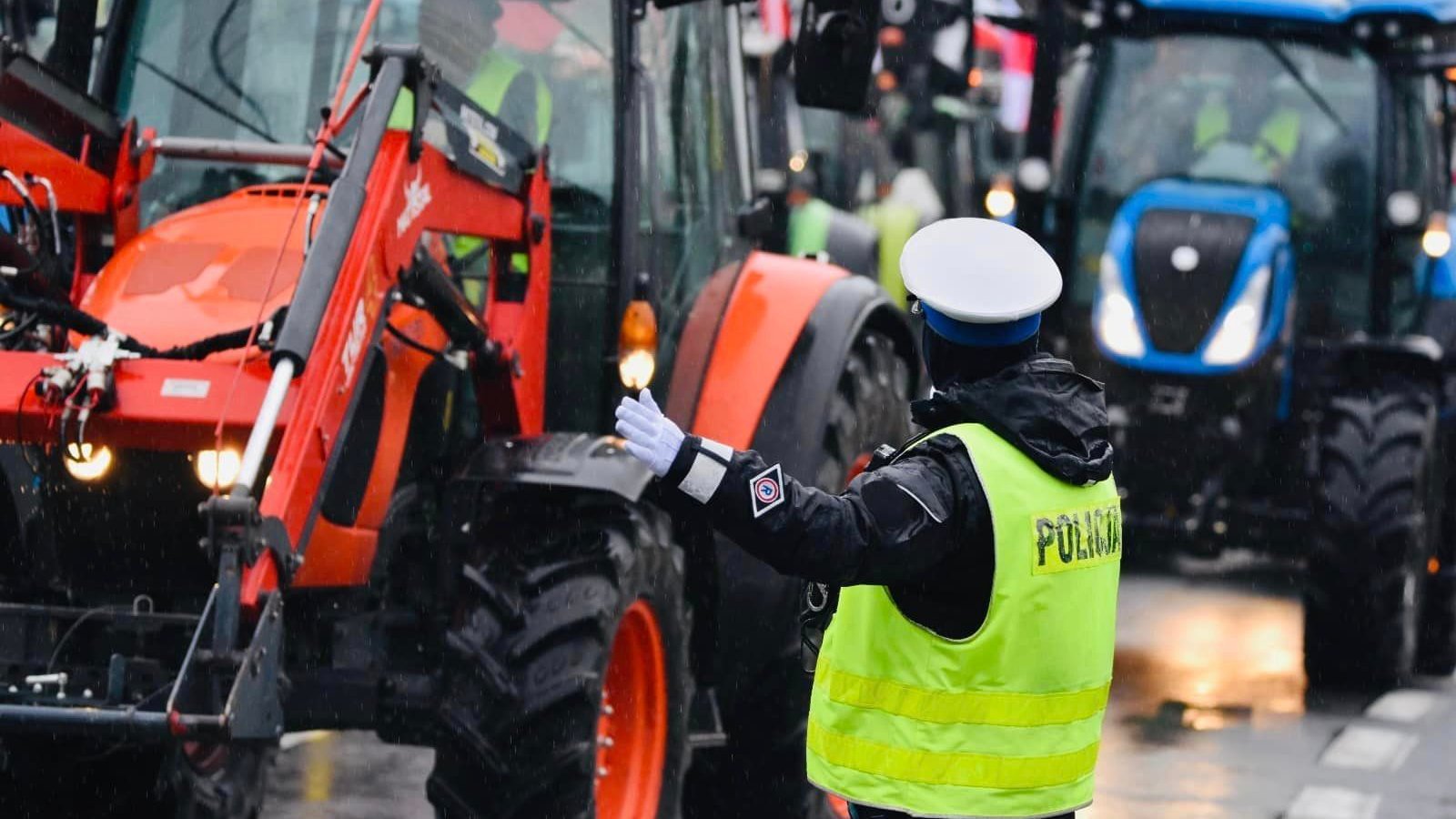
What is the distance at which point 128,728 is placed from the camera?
16.2 feet

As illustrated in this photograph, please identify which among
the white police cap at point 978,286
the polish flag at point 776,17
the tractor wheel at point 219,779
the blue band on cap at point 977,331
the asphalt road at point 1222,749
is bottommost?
the asphalt road at point 1222,749

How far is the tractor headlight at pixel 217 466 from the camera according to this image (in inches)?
215

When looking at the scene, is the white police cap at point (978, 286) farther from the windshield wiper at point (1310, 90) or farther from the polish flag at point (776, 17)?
the polish flag at point (776, 17)

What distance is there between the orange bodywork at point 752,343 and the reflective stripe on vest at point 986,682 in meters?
2.69

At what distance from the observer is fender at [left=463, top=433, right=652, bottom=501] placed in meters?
5.86

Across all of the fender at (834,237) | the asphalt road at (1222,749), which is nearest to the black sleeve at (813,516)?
the asphalt road at (1222,749)

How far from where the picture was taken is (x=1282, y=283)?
10.7m

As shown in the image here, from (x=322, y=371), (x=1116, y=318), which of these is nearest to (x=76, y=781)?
(x=322, y=371)

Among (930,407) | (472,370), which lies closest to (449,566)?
(472,370)

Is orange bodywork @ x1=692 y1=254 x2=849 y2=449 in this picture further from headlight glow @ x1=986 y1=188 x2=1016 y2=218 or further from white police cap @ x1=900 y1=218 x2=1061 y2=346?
headlight glow @ x1=986 y1=188 x2=1016 y2=218

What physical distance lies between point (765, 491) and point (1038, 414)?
1.82 feet

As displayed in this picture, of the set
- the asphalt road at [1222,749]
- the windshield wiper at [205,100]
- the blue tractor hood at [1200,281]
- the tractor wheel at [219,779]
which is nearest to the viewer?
the tractor wheel at [219,779]

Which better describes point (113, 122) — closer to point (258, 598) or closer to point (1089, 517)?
point (258, 598)

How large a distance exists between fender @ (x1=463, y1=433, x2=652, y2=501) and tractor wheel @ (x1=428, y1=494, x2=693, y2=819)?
10cm
